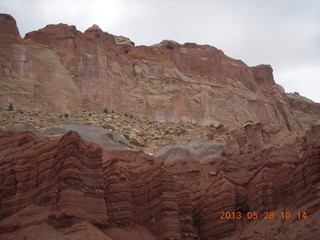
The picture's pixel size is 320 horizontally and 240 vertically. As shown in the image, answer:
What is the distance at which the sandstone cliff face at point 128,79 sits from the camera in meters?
62.5

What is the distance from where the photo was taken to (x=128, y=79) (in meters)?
74.3

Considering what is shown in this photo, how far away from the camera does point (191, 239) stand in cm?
3000

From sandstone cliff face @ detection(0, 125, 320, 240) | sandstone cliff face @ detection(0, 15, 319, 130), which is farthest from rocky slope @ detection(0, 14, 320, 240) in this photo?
sandstone cliff face @ detection(0, 15, 319, 130)

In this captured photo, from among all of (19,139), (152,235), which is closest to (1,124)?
(19,139)

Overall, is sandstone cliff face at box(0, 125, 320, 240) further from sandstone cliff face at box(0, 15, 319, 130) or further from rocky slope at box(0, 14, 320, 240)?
sandstone cliff face at box(0, 15, 319, 130)

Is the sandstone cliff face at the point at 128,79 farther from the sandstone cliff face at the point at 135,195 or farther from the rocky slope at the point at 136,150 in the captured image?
the sandstone cliff face at the point at 135,195

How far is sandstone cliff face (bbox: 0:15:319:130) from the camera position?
2459 inches

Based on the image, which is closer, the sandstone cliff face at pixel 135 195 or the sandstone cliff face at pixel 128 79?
the sandstone cliff face at pixel 135 195
